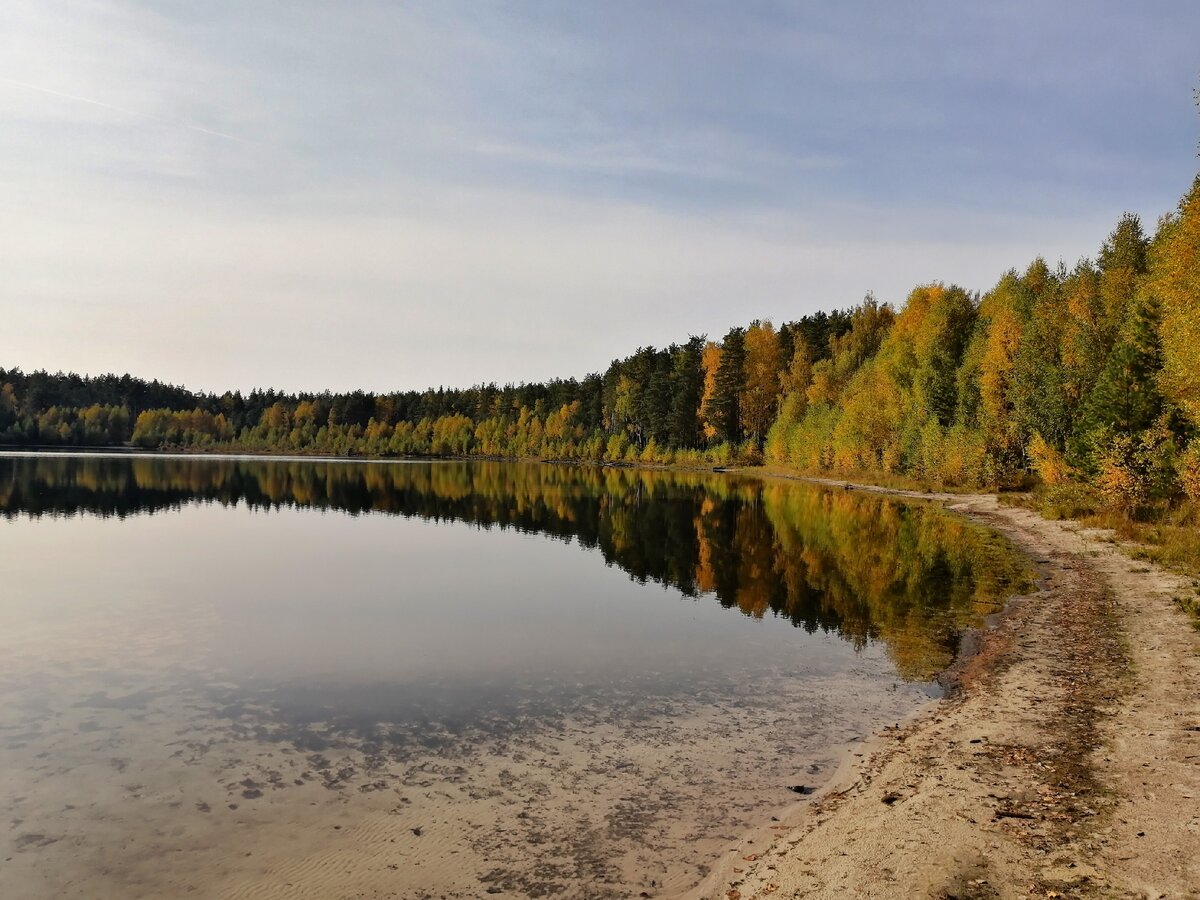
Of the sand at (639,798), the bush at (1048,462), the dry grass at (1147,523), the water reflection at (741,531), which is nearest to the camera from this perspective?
the sand at (639,798)

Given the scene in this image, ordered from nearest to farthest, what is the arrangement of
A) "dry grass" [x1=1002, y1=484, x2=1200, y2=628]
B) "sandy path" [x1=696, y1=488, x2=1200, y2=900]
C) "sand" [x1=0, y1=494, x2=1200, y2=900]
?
"sandy path" [x1=696, y1=488, x2=1200, y2=900] → "sand" [x1=0, y1=494, x2=1200, y2=900] → "dry grass" [x1=1002, y1=484, x2=1200, y2=628]

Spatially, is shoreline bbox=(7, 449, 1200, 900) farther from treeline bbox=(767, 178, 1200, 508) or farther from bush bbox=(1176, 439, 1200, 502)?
treeline bbox=(767, 178, 1200, 508)

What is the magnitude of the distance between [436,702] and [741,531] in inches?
1386

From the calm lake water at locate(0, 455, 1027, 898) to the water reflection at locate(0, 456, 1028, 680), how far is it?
0.32 m

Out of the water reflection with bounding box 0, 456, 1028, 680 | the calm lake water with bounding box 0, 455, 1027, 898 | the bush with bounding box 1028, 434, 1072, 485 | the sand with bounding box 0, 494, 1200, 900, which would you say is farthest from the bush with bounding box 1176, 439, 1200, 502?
the bush with bounding box 1028, 434, 1072, 485

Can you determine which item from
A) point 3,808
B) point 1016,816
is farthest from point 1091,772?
point 3,808

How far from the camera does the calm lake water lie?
10.2 meters

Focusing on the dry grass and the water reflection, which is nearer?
the water reflection

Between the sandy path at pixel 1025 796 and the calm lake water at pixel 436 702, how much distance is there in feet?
3.56

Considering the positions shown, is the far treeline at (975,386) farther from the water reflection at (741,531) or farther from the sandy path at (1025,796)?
the sandy path at (1025,796)

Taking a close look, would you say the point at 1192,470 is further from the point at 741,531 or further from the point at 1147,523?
the point at 741,531

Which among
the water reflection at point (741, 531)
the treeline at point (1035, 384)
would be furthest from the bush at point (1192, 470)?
the water reflection at point (741, 531)

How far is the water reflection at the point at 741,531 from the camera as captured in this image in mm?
26453

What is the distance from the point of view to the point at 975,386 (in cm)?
7712
